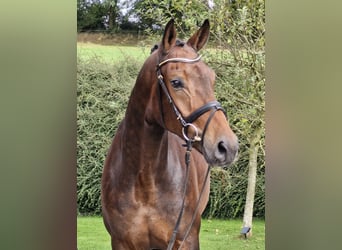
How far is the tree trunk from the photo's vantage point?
302 cm

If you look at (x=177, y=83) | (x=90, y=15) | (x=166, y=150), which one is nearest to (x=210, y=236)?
(x=166, y=150)

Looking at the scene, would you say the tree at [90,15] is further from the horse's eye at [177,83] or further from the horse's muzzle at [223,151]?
the horse's muzzle at [223,151]

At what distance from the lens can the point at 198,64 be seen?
2.17 metres

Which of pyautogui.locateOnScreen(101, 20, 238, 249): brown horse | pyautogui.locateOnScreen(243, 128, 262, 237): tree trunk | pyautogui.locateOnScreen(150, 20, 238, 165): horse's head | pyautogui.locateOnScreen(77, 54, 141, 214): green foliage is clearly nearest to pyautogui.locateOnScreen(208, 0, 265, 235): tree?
pyautogui.locateOnScreen(243, 128, 262, 237): tree trunk

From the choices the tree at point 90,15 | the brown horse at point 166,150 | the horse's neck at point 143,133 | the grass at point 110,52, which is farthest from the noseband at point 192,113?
the tree at point 90,15

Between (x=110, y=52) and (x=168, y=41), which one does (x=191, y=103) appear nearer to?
(x=168, y=41)

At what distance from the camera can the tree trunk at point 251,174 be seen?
119 inches

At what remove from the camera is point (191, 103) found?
2.14 meters

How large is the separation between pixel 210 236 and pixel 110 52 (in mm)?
1330

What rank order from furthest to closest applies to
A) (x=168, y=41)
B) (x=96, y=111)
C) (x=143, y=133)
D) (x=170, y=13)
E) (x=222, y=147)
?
1. (x=96, y=111)
2. (x=170, y=13)
3. (x=143, y=133)
4. (x=168, y=41)
5. (x=222, y=147)

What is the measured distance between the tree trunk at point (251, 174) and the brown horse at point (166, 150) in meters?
0.44
